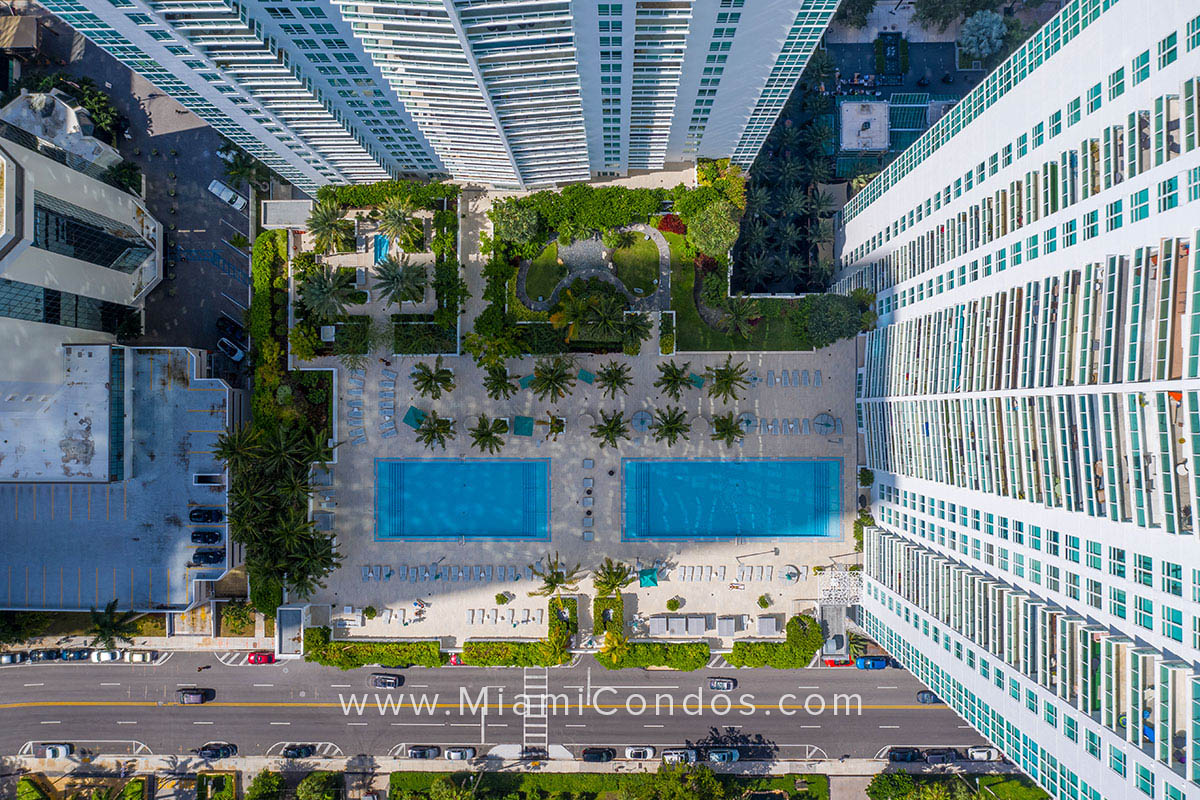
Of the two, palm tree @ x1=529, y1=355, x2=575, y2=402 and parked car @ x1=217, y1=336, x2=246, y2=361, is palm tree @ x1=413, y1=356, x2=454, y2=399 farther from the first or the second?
parked car @ x1=217, y1=336, x2=246, y2=361

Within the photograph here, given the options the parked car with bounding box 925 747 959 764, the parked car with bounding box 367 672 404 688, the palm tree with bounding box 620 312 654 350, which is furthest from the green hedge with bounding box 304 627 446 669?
the parked car with bounding box 925 747 959 764

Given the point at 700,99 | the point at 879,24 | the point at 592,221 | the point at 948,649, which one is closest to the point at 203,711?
the point at 592,221

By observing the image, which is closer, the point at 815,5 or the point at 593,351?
the point at 815,5

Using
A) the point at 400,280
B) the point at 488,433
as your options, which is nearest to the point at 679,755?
the point at 488,433

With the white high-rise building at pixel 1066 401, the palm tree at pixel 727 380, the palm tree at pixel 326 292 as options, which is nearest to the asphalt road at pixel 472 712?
the white high-rise building at pixel 1066 401

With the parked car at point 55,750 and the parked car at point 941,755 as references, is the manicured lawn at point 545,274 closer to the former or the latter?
the parked car at point 941,755

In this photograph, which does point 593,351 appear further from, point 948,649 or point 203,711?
point 203,711

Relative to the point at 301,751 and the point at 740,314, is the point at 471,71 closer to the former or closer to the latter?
the point at 740,314
